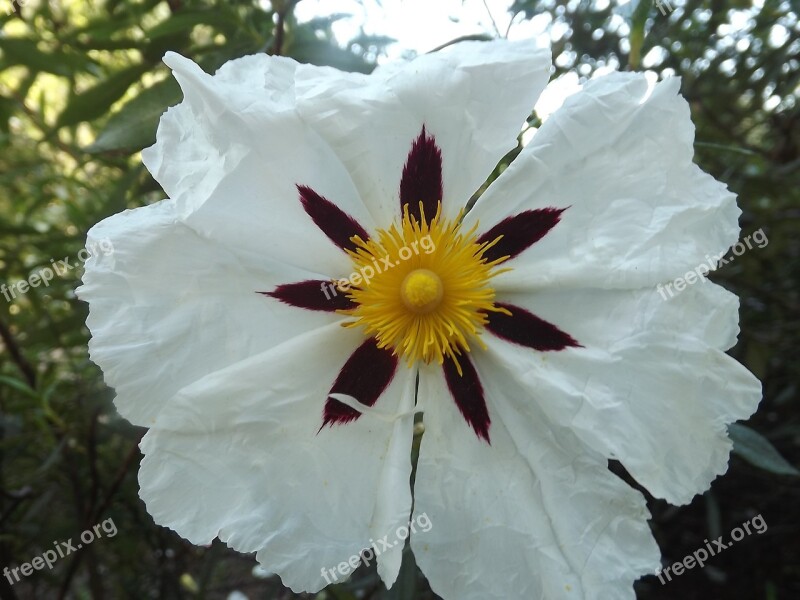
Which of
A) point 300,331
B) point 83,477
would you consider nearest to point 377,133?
point 300,331

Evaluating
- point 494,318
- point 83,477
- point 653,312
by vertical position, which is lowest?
point 83,477

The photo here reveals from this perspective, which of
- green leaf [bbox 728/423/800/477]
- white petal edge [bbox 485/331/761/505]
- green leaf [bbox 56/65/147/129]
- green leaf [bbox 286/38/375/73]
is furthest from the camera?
green leaf [bbox 56/65/147/129]

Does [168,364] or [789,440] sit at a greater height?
[168,364]

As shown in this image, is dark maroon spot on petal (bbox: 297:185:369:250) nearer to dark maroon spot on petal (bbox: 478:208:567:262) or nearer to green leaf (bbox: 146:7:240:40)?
dark maroon spot on petal (bbox: 478:208:567:262)

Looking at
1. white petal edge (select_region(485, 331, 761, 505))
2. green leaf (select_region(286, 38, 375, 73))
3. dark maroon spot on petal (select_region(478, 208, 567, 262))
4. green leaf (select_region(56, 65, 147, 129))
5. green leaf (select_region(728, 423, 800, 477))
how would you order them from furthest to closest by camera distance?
green leaf (select_region(56, 65, 147, 129)) → green leaf (select_region(286, 38, 375, 73)) → green leaf (select_region(728, 423, 800, 477)) → dark maroon spot on petal (select_region(478, 208, 567, 262)) → white petal edge (select_region(485, 331, 761, 505))

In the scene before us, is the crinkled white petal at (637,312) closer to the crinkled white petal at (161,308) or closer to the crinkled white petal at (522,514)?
the crinkled white petal at (522,514)

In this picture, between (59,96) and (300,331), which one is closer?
(300,331)

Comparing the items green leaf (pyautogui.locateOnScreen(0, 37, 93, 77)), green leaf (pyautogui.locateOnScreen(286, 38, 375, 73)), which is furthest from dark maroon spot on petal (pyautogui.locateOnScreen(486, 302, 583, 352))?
green leaf (pyautogui.locateOnScreen(0, 37, 93, 77))

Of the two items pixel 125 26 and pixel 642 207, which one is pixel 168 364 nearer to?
pixel 642 207
